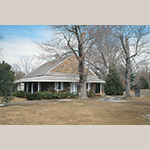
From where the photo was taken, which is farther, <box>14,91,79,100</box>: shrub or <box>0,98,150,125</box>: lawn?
<box>14,91,79,100</box>: shrub

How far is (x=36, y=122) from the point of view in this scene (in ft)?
24.4

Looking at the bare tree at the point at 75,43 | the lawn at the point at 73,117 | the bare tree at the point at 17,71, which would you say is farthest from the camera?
the bare tree at the point at 17,71

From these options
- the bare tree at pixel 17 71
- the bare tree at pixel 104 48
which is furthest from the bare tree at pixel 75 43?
the bare tree at pixel 17 71

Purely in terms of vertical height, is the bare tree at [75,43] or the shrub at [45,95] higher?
the bare tree at [75,43]

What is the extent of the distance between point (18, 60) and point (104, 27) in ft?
128

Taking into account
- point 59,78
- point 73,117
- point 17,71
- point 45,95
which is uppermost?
point 17,71

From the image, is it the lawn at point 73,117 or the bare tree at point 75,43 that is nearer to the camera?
the lawn at point 73,117

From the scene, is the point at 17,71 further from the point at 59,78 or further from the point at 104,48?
the point at 104,48

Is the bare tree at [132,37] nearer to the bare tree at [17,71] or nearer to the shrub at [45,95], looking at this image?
the shrub at [45,95]

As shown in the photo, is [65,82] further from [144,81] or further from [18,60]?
[18,60]

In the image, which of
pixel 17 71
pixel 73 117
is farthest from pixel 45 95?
pixel 17 71

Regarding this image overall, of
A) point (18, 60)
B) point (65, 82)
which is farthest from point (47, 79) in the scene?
point (18, 60)

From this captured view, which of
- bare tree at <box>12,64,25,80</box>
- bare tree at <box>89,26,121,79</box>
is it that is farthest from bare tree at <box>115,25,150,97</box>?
bare tree at <box>12,64,25,80</box>

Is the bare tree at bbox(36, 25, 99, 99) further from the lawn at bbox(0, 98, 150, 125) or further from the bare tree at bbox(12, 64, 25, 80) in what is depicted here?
the bare tree at bbox(12, 64, 25, 80)
